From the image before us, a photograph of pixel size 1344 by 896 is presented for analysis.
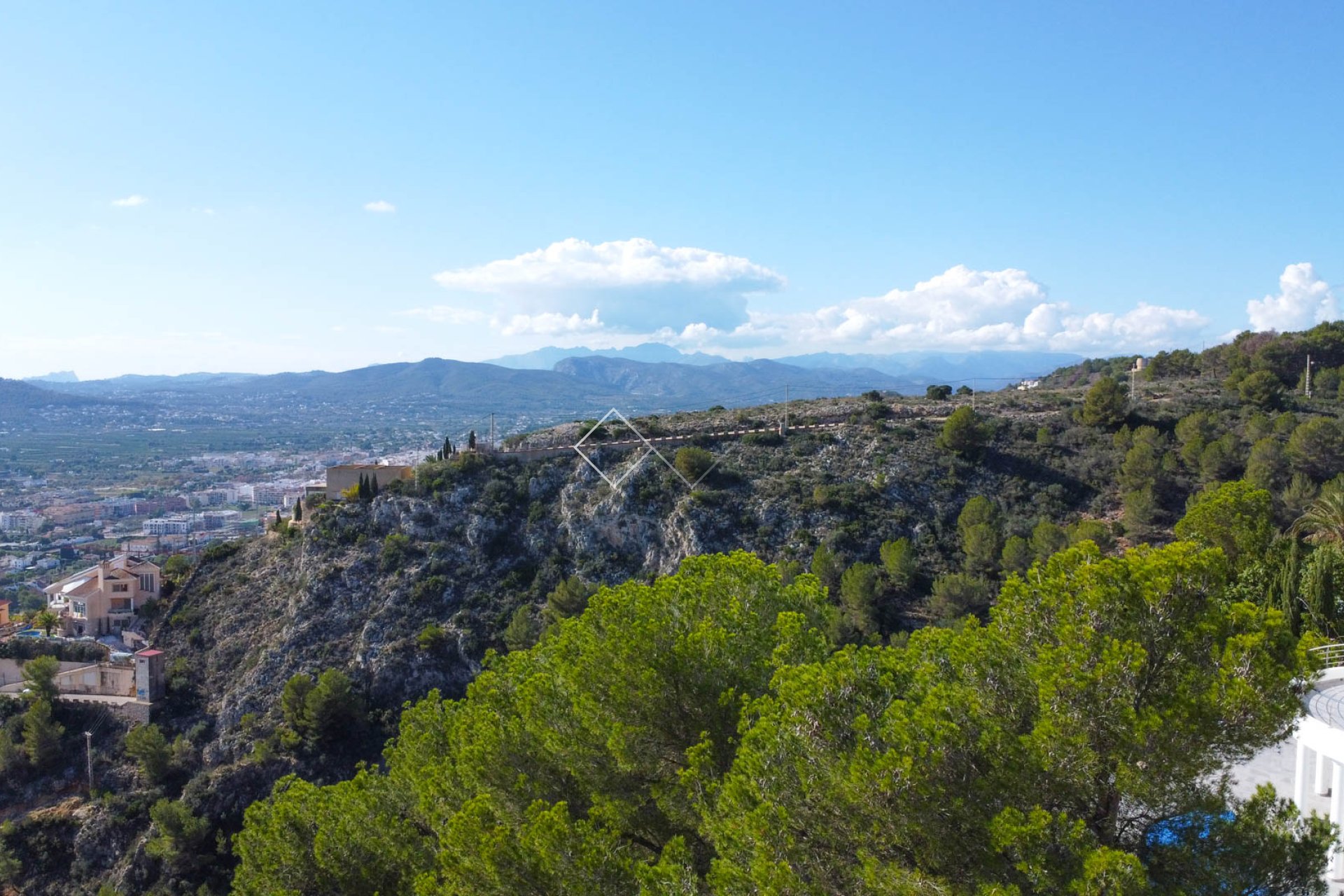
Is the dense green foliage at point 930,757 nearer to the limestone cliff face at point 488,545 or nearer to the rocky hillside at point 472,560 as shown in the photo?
the rocky hillside at point 472,560

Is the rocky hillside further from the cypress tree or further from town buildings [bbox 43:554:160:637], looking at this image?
the cypress tree

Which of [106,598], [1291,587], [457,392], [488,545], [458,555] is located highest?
[457,392]

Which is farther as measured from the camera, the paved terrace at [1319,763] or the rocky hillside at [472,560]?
the rocky hillside at [472,560]

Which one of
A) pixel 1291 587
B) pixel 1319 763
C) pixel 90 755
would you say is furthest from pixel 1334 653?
pixel 90 755

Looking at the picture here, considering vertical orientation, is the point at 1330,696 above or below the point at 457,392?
below

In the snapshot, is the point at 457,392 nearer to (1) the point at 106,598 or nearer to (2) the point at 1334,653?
(1) the point at 106,598

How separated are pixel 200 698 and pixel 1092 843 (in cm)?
2506

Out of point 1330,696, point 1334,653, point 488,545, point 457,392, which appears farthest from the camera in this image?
point 457,392

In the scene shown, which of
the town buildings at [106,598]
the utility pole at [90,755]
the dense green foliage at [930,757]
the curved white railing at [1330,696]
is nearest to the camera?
the dense green foliage at [930,757]

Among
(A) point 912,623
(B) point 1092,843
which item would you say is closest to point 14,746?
(A) point 912,623

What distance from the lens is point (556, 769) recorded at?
8.26m

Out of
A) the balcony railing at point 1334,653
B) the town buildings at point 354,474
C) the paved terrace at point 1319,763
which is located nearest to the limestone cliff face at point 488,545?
the town buildings at point 354,474

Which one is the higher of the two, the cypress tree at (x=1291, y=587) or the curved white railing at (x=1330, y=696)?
the cypress tree at (x=1291, y=587)

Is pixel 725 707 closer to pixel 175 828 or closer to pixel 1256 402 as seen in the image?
pixel 175 828
